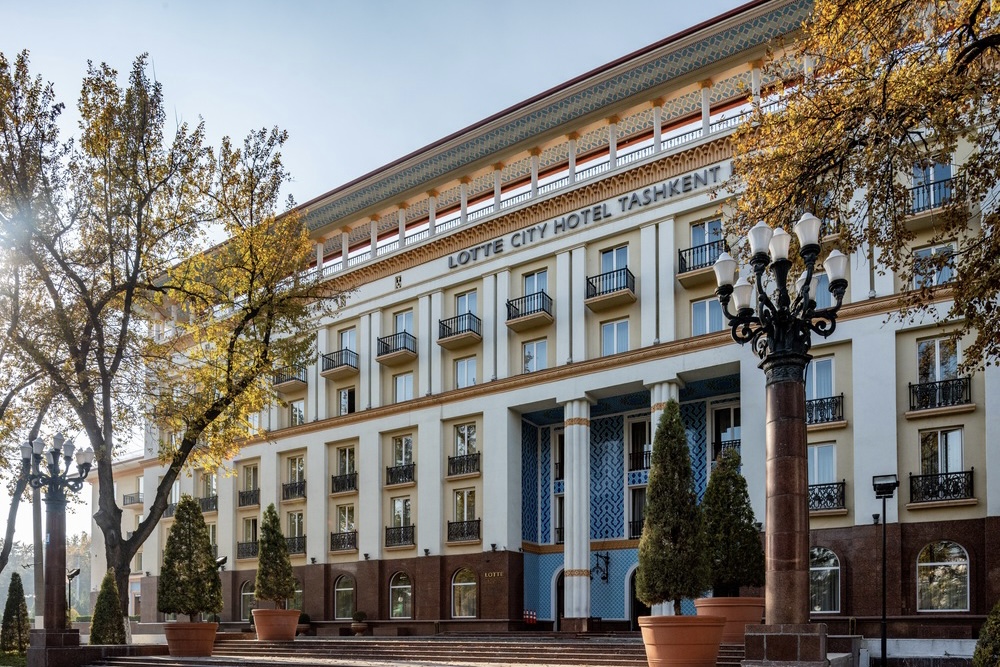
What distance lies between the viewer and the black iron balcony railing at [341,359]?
37406 millimetres

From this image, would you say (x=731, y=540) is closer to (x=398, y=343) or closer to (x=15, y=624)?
(x=398, y=343)

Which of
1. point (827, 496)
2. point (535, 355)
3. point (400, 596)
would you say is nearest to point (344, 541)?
point (400, 596)

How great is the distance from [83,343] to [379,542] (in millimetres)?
17077

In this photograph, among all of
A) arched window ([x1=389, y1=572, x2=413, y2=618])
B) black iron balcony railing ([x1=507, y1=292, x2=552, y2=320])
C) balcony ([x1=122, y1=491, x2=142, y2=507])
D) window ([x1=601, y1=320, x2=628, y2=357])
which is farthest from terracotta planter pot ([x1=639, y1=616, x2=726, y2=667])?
balcony ([x1=122, y1=491, x2=142, y2=507])

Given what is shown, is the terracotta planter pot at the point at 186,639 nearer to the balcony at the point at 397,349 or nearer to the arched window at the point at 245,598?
the balcony at the point at 397,349

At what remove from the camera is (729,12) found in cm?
2639

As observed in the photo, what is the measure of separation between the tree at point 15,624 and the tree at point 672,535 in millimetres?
24855

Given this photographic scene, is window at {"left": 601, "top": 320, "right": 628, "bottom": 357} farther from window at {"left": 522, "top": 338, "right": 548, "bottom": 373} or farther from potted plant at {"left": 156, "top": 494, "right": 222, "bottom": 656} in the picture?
potted plant at {"left": 156, "top": 494, "right": 222, "bottom": 656}

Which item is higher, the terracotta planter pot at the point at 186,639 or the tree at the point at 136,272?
the tree at the point at 136,272

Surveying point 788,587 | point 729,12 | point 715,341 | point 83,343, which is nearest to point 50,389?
point 83,343

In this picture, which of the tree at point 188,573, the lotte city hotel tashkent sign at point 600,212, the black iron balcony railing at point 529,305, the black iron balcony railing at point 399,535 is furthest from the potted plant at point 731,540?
the black iron balcony railing at point 399,535

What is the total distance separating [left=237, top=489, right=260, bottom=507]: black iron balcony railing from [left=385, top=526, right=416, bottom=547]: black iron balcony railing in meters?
7.50

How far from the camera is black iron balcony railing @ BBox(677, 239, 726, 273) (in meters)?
28.0

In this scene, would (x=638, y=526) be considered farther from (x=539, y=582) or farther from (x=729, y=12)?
(x=729, y=12)
